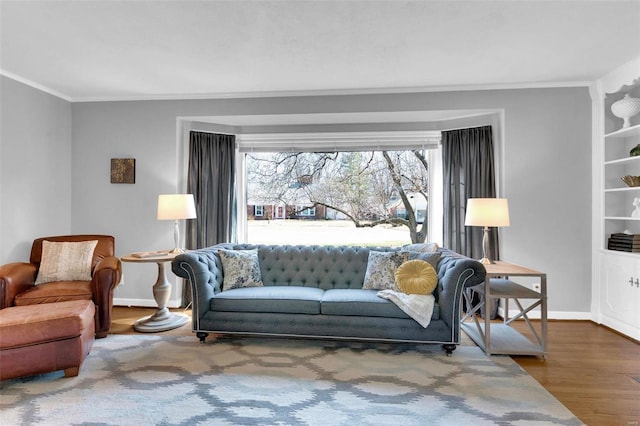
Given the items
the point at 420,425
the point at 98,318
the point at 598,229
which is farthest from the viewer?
the point at 598,229

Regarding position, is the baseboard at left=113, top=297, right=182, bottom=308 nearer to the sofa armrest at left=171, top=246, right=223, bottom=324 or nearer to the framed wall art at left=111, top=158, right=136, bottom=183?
the sofa armrest at left=171, top=246, right=223, bottom=324

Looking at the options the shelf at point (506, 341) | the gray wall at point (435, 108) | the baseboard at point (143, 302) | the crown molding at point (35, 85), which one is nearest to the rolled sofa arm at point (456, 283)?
the shelf at point (506, 341)

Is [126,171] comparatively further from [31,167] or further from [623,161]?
[623,161]

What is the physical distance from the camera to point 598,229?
3803mm

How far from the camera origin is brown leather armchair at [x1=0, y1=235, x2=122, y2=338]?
10.3 feet

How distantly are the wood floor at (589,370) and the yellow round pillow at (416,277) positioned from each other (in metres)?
0.74

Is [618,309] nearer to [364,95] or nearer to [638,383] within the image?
[638,383]

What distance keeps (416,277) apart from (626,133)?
8.91ft

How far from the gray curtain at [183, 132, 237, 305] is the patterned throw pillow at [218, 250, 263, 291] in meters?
1.04

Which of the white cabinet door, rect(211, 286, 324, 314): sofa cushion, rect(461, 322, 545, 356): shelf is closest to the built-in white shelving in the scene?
the white cabinet door

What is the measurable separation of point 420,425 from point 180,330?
2.55 meters

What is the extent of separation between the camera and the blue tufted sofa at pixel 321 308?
2.95 metres

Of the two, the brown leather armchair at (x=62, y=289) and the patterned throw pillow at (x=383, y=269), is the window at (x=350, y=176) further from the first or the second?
the brown leather armchair at (x=62, y=289)

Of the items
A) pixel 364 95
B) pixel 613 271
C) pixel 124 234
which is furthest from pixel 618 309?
pixel 124 234
